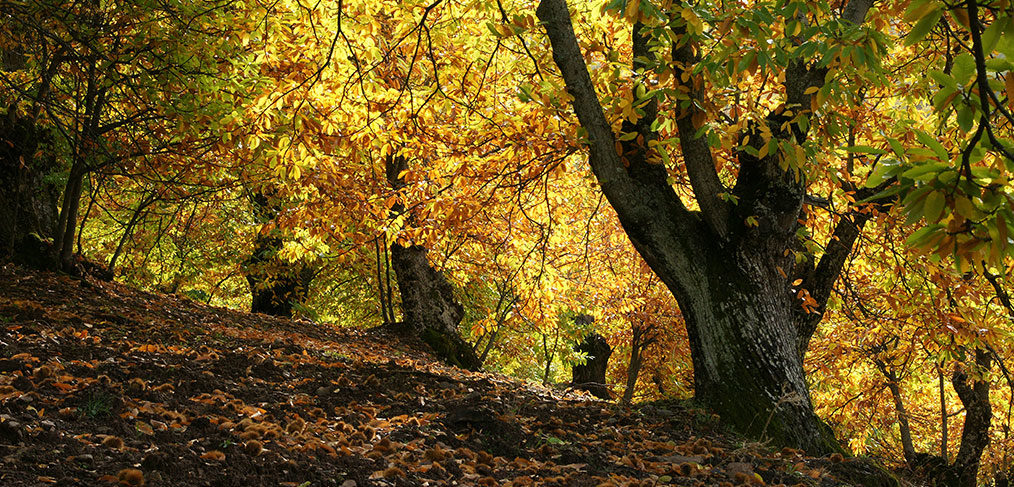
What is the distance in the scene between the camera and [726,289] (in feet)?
15.8

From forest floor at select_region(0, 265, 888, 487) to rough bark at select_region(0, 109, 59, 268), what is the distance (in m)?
1.59

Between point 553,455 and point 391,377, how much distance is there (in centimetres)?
200

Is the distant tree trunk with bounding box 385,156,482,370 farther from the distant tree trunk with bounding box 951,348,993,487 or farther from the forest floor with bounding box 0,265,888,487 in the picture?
the distant tree trunk with bounding box 951,348,993,487

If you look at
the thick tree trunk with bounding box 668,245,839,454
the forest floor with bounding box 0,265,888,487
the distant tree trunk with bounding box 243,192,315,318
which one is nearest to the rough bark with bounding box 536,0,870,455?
the thick tree trunk with bounding box 668,245,839,454

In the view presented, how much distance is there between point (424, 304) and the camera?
10.5 metres

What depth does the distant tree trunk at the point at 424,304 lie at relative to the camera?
33.6 ft

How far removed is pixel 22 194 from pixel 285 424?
6.04 m

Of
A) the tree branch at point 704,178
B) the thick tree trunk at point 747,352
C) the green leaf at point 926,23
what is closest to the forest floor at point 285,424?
the thick tree trunk at point 747,352

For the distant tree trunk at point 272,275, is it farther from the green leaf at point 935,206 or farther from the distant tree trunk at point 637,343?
the green leaf at point 935,206

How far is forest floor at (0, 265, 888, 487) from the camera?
281cm

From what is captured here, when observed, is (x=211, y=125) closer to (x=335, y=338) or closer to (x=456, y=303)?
(x=335, y=338)

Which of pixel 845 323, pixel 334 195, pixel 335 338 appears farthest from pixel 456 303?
pixel 845 323

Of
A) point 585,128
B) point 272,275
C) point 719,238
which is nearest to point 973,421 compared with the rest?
point 719,238

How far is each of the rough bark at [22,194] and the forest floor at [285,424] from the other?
159 cm
